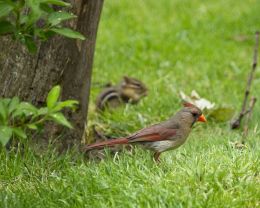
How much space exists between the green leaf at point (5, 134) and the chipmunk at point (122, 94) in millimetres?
4263

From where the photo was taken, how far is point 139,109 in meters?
7.94

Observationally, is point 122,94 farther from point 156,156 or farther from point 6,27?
point 6,27

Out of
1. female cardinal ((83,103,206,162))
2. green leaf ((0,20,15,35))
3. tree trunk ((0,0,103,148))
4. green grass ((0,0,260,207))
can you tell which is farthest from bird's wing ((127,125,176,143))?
green leaf ((0,20,15,35))

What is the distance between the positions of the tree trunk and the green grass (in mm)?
502

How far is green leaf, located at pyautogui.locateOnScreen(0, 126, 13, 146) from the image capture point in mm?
3699

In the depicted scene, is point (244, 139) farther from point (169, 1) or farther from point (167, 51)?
Answer: point (169, 1)

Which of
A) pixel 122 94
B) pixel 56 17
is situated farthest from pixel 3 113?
pixel 122 94

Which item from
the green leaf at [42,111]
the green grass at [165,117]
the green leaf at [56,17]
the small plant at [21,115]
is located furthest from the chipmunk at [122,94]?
the green leaf at [42,111]

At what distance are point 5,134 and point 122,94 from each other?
4.45 m

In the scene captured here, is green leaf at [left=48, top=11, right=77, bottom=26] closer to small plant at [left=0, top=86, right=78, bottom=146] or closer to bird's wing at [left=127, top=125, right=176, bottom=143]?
small plant at [left=0, top=86, right=78, bottom=146]

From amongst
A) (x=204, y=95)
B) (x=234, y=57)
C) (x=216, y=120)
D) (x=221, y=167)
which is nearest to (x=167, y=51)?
(x=234, y=57)

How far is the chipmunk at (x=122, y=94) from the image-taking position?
8.08 metres

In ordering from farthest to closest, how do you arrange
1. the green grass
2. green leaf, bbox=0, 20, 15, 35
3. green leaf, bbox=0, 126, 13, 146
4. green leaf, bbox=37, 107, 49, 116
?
the green grass, green leaf, bbox=0, 20, 15, 35, green leaf, bbox=37, 107, 49, 116, green leaf, bbox=0, 126, 13, 146

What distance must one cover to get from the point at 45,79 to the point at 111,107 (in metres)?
2.22
